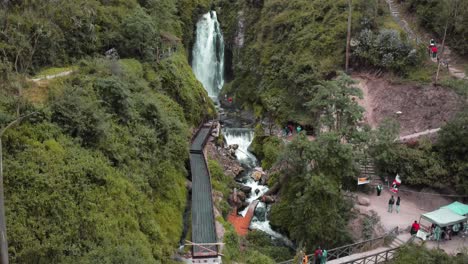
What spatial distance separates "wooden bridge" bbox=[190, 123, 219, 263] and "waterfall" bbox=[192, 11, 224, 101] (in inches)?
744

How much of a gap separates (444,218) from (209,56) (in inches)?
1443

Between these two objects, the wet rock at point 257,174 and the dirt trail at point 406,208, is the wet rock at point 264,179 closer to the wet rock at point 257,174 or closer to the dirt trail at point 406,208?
the wet rock at point 257,174

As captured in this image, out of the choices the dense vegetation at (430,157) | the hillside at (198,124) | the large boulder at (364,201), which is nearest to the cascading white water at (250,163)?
the hillside at (198,124)

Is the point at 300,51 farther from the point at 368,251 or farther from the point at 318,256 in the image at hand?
the point at 318,256

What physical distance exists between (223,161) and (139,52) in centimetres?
1174

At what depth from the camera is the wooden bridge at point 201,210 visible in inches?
786

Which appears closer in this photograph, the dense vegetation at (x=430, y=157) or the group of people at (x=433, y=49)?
the dense vegetation at (x=430, y=157)

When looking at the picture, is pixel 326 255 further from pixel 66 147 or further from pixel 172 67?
pixel 172 67

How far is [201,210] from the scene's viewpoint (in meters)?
23.8

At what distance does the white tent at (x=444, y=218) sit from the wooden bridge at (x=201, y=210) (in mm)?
12201

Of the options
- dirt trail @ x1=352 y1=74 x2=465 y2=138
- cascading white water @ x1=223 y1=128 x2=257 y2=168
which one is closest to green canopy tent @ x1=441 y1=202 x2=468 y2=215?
dirt trail @ x1=352 y1=74 x2=465 y2=138

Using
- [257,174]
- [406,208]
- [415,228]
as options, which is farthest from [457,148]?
[257,174]

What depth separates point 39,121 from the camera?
17.5 metres

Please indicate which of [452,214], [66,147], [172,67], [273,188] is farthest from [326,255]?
[172,67]
